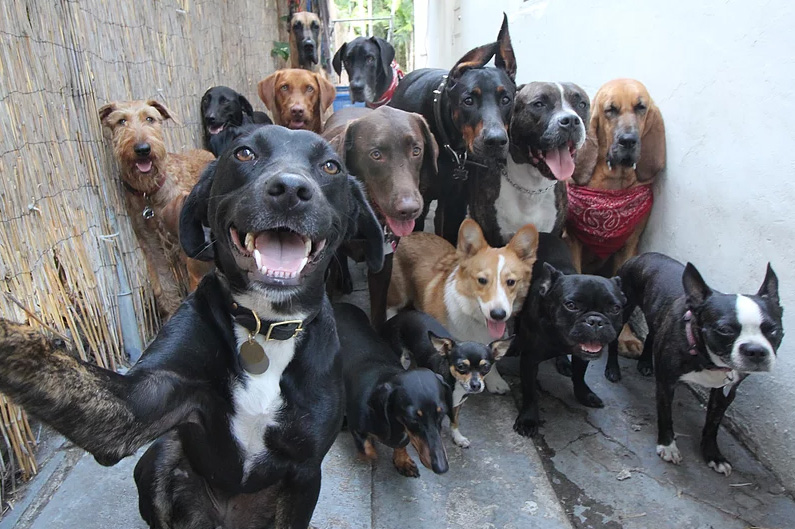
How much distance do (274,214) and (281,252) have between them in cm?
17

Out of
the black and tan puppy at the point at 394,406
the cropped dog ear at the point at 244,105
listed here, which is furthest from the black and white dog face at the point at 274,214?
the cropped dog ear at the point at 244,105

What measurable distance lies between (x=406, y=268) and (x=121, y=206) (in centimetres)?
196

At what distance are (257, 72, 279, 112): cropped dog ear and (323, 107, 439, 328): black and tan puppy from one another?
8.63ft

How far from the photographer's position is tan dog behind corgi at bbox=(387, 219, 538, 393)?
11.2ft

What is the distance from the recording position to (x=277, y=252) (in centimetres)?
184

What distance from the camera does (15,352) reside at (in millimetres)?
1245

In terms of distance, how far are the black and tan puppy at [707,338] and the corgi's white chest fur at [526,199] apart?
2.71ft

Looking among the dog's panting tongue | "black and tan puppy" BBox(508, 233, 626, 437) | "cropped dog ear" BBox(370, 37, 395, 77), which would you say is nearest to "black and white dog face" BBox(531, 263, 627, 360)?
"black and tan puppy" BBox(508, 233, 626, 437)

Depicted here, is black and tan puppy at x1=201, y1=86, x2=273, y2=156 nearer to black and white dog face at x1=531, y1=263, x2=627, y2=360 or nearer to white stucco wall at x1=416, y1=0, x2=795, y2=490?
white stucco wall at x1=416, y1=0, x2=795, y2=490

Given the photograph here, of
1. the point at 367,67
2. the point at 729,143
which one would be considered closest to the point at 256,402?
the point at 729,143

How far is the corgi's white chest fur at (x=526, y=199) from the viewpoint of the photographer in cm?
389

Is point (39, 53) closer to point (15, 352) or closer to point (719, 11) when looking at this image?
point (15, 352)

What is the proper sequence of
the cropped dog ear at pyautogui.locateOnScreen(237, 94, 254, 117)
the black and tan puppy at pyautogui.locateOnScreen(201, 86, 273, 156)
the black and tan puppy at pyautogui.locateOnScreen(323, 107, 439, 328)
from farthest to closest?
1. the cropped dog ear at pyautogui.locateOnScreen(237, 94, 254, 117)
2. the black and tan puppy at pyautogui.locateOnScreen(201, 86, 273, 156)
3. the black and tan puppy at pyautogui.locateOnScreen(323, 107, 439, 328)

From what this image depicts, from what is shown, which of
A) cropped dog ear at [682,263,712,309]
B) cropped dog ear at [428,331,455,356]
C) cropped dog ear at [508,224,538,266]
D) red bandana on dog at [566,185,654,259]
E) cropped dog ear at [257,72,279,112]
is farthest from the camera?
cropped dog ear at [257,72,279,112]
